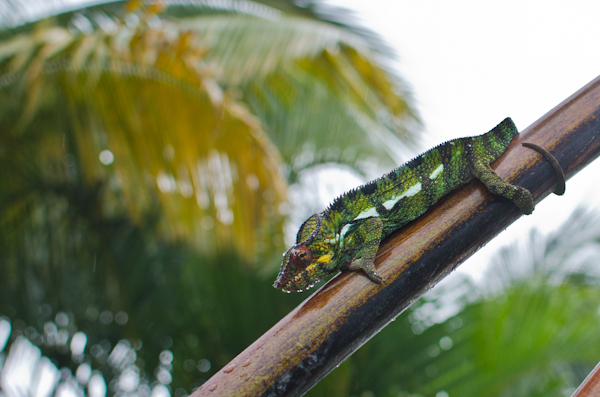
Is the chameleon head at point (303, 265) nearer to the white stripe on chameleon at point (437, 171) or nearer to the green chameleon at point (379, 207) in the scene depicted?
the green chameleon at point (379, 207)

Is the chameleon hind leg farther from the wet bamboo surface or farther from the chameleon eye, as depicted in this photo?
the chameleon eye

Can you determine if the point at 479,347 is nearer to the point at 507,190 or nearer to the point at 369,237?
the point at 369,237

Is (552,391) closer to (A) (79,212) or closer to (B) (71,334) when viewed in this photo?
(B) (71,334)

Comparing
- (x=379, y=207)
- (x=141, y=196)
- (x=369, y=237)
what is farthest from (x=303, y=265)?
(x=141, y=196)

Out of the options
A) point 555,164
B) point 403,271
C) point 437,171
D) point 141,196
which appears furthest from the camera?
point 141,196

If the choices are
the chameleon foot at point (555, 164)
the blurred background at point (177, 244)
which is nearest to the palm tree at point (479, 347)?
the blurred background at point (177, 244)

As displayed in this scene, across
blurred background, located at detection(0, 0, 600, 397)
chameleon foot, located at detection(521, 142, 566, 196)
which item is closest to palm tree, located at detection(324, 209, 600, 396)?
blurred background, located at detection(0, 0, 600, 397)
